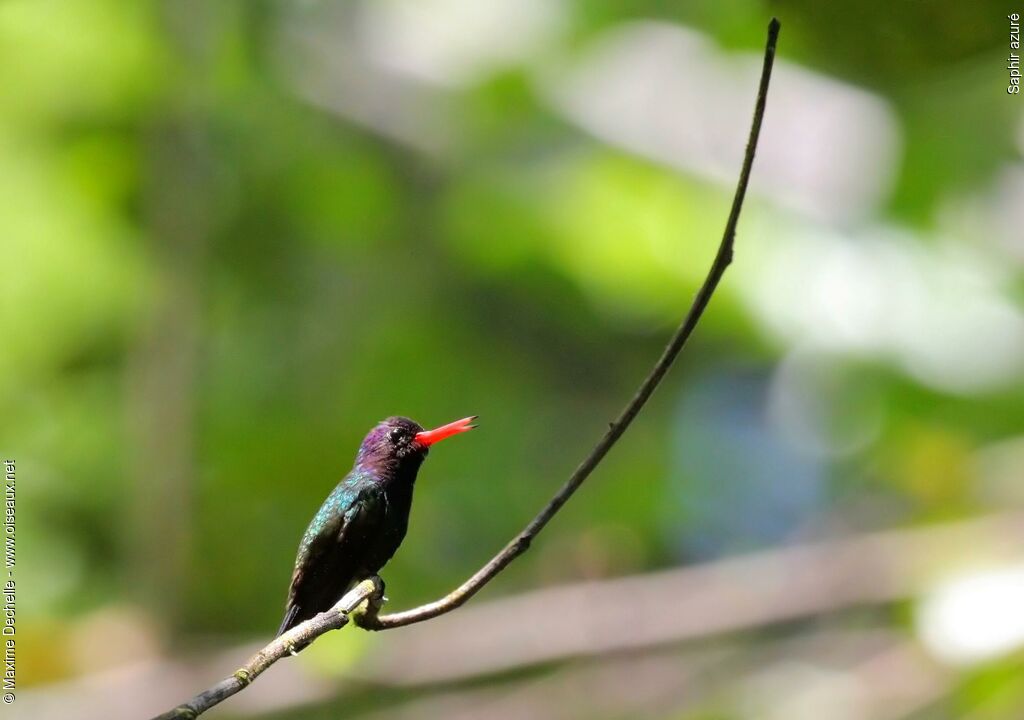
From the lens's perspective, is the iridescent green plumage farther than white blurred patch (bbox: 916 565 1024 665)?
No

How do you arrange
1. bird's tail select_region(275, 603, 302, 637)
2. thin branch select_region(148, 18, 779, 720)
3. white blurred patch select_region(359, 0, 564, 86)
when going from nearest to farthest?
thin branch select_region(148, 18, 779, 720), bird's tail select_region(275, 603, 302, 637), white blurred patch select_region(359, 0, 564, 86)

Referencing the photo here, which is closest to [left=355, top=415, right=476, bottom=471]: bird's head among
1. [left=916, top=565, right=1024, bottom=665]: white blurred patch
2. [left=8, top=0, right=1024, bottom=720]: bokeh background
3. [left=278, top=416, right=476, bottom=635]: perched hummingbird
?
[left=278, top=416, right=476, bottom=635]: perched hummingbird

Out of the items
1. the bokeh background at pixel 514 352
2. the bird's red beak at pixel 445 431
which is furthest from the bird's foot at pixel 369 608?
the bokeh background at pixel 514 352

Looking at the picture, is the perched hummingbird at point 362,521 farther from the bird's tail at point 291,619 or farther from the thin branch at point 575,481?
the thin branch at point 575,481

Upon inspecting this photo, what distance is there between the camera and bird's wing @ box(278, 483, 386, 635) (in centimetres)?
149

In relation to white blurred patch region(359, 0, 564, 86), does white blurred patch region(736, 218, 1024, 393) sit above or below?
below

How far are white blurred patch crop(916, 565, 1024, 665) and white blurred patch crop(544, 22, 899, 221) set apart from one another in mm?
2247

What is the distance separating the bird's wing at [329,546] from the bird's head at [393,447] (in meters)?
0.06

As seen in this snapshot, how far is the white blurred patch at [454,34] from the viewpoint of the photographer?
22.5 ft

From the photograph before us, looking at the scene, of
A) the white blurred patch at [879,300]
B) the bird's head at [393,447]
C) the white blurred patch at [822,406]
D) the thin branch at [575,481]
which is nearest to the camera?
the thin branch at [575,481]

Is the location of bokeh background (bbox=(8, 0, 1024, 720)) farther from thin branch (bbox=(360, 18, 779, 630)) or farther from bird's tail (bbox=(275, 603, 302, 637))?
thin branch (bbox=(360, 18, 779, 630))

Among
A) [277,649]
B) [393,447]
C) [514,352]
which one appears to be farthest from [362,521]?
[514,352]

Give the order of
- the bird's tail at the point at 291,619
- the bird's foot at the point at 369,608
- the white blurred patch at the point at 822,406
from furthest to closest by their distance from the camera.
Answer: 1. the white blurred patch at the point at 822,406
2. the bird's tail at the point at 291,619
3. the bird's foot at the point at 369,608

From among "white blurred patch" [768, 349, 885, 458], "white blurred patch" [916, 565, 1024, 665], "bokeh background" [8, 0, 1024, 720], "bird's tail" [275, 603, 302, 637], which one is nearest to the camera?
"bird's tail" [275, 603, 302, 637]
